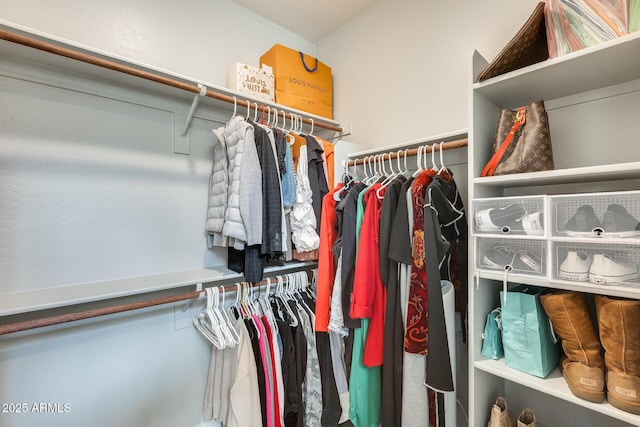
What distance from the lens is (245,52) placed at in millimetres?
1870

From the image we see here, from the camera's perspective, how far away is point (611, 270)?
0.79m

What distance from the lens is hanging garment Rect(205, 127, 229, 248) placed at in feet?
4.80

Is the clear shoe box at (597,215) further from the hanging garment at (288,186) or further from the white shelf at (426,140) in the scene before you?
the hanging garment at (288,186)

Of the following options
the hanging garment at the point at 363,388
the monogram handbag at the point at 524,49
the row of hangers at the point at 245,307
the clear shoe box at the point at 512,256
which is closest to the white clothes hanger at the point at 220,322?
the row of hangers at the point at 245,307

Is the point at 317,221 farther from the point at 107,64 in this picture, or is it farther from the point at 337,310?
the point at 107,64

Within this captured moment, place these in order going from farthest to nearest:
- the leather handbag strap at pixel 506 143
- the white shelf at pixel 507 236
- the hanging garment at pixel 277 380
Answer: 1. the hanging garment at pixel 277 380
2. the leather handbag strap at pixel 506 143
3. the white shelf at pixel 507 236

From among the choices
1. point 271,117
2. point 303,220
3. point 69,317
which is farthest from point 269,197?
point 69,317

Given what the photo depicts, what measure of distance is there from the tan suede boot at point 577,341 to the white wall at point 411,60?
3.10 feet

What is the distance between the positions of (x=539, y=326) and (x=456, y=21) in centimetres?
148

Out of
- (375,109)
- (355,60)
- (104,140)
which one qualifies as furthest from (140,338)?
(355,60)

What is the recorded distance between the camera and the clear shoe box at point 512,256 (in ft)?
3.03

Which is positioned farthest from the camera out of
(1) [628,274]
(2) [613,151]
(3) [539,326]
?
(2) [613,151]

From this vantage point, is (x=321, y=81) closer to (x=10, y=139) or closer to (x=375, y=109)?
(x=375, y=109)

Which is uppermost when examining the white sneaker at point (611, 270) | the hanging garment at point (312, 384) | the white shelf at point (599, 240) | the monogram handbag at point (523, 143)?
the monogram handbag at point (523, 143)
